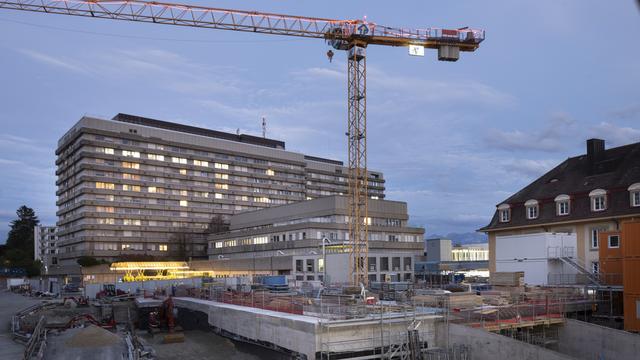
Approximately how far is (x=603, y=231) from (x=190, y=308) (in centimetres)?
3558

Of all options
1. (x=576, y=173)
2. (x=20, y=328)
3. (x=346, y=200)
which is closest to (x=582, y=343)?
(x=576, y=173)

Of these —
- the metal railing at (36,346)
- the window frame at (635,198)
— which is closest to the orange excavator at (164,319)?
the metal railing at (36,346)

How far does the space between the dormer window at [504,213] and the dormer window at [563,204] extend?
18.9ft

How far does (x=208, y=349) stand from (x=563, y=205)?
3384 cm

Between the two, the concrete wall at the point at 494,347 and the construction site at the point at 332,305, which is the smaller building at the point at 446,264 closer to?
the construction site at the point at 332,305

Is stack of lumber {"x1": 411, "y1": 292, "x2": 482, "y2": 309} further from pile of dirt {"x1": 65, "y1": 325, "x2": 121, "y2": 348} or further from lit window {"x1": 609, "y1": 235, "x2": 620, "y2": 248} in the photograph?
pile of dirt {"x1": 65, "y1": 325, "x2": 121, "y2": 348}

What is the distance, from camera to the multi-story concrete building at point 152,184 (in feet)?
445

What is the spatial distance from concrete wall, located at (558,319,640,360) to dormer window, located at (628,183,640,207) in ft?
50.8

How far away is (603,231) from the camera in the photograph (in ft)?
163

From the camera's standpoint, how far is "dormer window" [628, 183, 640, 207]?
4750 centimetres

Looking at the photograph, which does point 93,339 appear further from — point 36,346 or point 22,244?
point 22,244

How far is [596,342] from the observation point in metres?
35.1

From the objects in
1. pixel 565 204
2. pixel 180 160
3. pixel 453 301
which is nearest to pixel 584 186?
pixel 565 204

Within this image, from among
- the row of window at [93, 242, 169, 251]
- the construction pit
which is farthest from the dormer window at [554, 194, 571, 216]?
the row of window at [93, 242, 169, 251]
